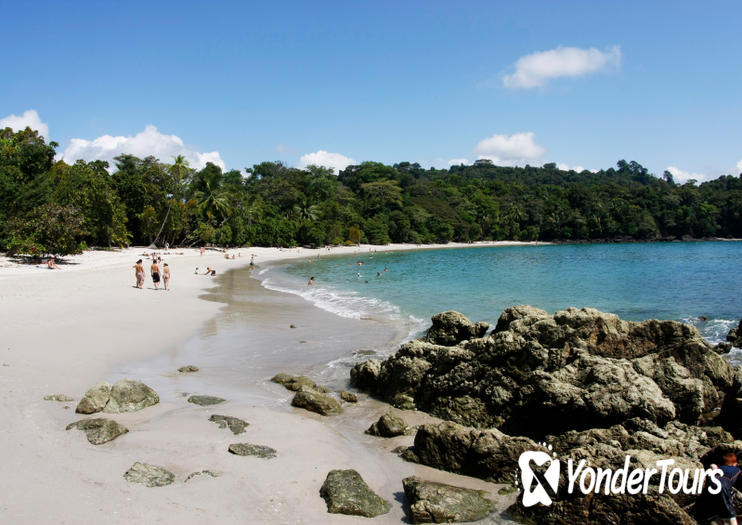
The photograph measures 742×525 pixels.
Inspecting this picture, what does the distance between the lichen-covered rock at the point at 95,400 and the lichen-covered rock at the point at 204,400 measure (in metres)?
1.45

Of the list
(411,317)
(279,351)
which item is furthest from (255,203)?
(279,351)

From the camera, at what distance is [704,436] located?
280 inches

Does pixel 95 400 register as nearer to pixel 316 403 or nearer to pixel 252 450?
pixel 252 450

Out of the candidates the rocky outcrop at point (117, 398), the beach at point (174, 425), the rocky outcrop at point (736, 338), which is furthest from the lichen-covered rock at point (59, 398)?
the rocky outcrop at point (736, 338)

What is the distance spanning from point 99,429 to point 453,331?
870cm

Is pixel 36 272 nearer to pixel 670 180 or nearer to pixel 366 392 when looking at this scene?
pixel 366 392

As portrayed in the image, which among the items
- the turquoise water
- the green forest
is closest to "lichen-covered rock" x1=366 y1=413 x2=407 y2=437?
the turquoise water

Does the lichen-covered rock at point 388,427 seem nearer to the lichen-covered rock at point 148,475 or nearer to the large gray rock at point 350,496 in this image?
the large gray rock at point 350,496

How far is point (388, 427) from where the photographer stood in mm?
8188

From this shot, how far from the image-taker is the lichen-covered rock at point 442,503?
5.67m

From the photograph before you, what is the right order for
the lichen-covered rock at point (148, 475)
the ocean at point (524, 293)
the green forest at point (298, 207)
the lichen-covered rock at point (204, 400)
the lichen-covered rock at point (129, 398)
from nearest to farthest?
the lichen-covered rock at point (148, 475) < the lichen-covered rock at point (129, 398) < the lichen-covered rock at point (204, 400) < the ocean at point (524, 293) < the green forest at point (298, 207)

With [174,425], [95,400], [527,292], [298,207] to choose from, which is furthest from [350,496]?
[298,207]

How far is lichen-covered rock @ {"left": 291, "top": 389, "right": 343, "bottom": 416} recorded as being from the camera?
9.20 meters

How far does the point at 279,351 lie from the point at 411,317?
8.05 metres
